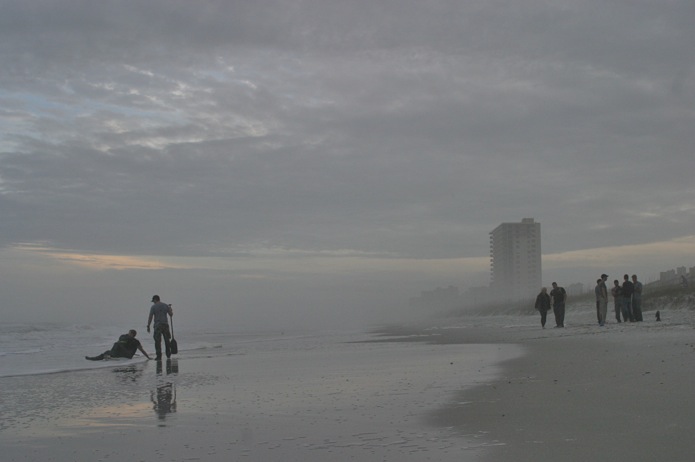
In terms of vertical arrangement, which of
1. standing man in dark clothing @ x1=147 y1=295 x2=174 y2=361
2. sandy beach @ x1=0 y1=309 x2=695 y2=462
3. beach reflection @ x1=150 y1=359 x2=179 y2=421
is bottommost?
beach reflection @ x1=150 y1=359 x2=179 y2=421

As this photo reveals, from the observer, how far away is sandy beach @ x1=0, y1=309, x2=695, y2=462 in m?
5.20

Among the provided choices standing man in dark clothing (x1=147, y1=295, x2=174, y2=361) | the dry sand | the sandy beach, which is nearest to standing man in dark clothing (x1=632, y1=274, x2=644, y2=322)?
the sandy beach

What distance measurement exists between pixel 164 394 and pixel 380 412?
152 inches

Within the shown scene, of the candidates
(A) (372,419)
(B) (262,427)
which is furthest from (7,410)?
(A) (372,419)

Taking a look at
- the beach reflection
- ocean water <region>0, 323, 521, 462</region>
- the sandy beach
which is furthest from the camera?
the beach reflection

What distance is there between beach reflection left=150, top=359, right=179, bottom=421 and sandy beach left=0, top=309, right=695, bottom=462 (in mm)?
37

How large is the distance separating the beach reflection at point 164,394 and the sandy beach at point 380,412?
37 millimetres

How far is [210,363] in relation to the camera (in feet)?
48.8

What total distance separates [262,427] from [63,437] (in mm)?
1975

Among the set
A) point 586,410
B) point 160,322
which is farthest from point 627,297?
point 586,410

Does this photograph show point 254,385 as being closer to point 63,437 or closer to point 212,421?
point 212,421

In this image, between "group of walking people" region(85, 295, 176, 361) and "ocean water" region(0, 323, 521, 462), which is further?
"group of walking people" region(85, 295, 176, 361)

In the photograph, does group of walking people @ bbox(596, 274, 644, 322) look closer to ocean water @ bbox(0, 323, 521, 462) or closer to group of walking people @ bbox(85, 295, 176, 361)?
ocean water @ bbox(0, 323, 521, 462)

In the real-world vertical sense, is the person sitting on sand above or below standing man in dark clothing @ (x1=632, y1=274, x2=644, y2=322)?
below
